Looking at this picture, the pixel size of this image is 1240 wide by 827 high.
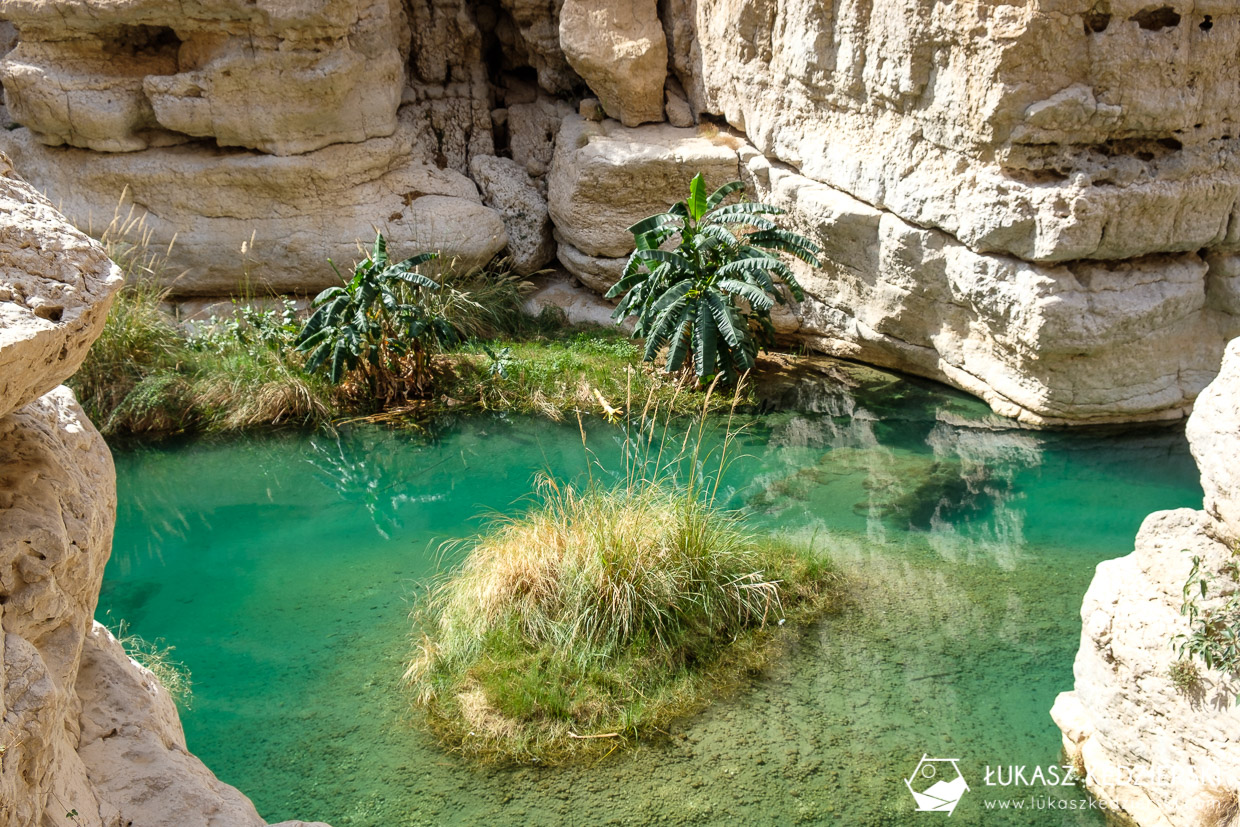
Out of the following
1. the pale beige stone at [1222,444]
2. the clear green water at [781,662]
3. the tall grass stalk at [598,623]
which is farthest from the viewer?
the tall grass stalk at [598,623]

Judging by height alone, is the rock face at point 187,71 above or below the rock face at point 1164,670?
above

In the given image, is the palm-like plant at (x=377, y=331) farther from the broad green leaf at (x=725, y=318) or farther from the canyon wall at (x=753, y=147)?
the broad green leaf at (x=725, y=318)

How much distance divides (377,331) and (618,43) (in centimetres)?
364

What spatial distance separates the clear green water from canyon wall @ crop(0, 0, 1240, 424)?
89cm

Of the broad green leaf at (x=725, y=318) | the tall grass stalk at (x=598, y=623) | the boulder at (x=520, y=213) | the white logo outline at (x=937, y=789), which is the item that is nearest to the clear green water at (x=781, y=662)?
the white logo outline at (x=937, y=789)

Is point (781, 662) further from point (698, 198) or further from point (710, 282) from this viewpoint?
point (698, 198)

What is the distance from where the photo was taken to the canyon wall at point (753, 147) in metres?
6.13

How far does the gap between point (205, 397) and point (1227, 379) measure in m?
6.89

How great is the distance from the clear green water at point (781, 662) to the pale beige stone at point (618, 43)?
11.5ft

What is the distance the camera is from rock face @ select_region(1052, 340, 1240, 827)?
2877 millimetres

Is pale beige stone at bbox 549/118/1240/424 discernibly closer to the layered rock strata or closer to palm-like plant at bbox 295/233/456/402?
the layered rock strata

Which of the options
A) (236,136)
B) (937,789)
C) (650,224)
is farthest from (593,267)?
(937,789)

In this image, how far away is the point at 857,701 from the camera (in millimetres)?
4168

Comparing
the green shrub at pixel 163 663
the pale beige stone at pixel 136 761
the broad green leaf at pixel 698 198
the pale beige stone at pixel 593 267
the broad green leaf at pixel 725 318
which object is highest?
the broad green leaf at pixel 698 198
